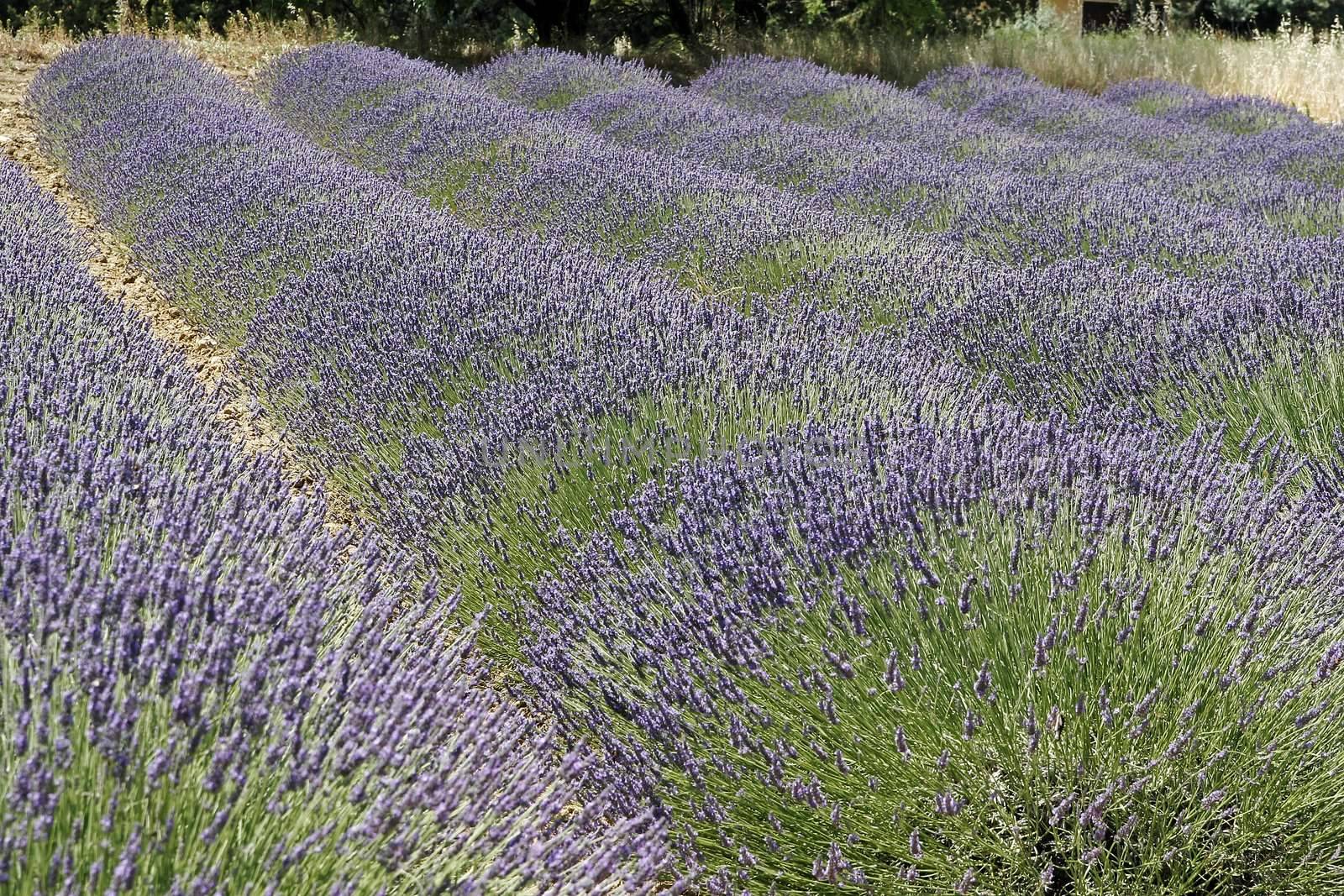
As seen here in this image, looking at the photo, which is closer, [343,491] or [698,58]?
[343,491]

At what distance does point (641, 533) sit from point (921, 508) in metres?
0.57

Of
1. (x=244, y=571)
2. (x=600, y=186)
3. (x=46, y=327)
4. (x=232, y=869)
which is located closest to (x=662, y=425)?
(x=244, y=571)

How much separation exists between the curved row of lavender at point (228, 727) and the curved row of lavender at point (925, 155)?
3.73 metres

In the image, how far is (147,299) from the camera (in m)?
5.23

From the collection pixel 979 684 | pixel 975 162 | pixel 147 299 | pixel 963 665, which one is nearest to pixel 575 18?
pixel 975 162

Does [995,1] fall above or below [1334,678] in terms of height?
above

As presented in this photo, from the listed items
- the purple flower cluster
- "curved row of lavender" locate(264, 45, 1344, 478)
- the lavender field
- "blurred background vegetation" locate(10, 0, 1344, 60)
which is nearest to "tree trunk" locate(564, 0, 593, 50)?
"blurred background vegetation" locate(10, 0, 1344, 60)

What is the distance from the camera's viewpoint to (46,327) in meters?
2.93

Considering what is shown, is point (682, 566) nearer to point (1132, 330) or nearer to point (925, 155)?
point (1132, 330)

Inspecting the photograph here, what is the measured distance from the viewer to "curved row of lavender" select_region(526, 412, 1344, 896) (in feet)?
5.18

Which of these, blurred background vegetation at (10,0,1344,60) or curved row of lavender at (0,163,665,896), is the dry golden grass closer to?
blurred background vegetation at (10,0,1344,60)

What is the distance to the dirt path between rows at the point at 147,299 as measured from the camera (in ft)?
12.1

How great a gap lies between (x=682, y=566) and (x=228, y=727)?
91cm

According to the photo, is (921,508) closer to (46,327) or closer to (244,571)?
(244,571)
